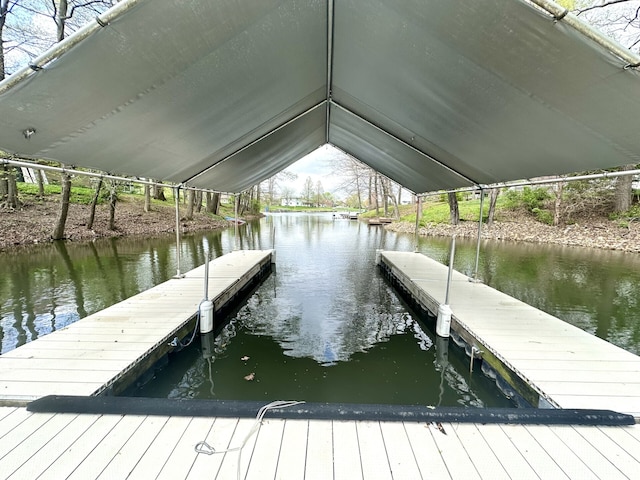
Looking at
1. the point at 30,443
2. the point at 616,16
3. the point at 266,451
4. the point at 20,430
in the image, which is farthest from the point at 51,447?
the point at 616,16

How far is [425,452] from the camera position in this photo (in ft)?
5.73

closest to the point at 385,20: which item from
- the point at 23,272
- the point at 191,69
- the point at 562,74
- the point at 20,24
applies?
the point at 562,74

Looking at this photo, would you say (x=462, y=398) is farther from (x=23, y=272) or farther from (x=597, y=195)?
(x=597, y=195)

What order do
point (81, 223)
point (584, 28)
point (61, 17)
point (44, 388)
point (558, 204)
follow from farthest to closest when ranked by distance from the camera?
1. point (558, 204)
2. point (81, 223)
3. point (61, 17)
4. point (44, 388)
5. point (584, 28)

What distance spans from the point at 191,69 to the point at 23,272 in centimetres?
726

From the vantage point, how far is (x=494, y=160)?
13.8ft

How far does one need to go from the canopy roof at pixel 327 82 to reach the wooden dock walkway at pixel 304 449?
2.06 m

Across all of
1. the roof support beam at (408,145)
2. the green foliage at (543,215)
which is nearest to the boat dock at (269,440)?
the roof support beam at (408,145)

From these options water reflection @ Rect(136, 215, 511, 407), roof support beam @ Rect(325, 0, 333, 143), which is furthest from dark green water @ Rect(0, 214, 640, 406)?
roof support beam @ Rect(325, 0, 333, 143)

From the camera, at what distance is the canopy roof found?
6.27 ft

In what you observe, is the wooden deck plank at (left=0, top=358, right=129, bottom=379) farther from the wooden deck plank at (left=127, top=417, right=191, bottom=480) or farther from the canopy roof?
the canopy roof

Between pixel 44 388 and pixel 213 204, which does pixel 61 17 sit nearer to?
pixel 44 388

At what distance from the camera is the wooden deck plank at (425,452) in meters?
1.62

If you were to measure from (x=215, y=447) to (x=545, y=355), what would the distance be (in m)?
3.07
